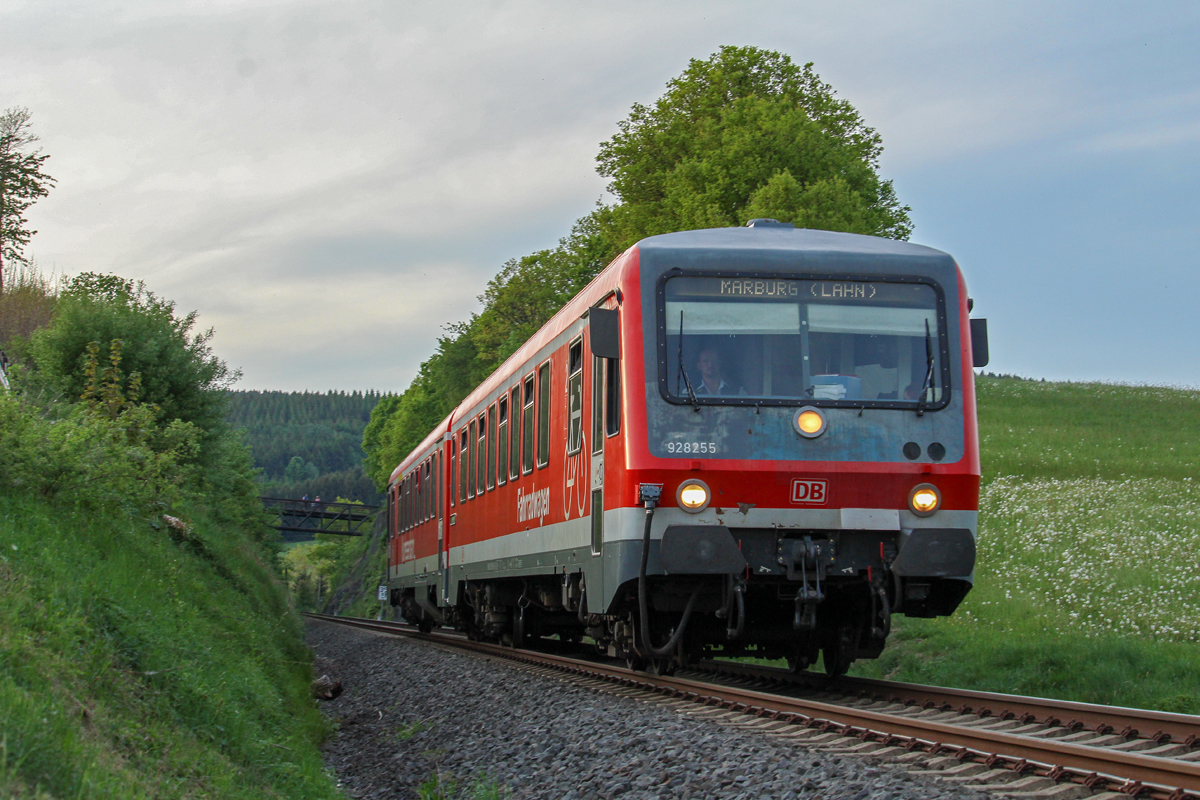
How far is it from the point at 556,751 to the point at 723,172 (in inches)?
989

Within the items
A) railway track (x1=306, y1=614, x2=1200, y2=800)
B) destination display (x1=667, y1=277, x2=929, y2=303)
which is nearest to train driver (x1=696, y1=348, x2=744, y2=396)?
destination display (x1=667, y1=277, x2=929, y2=303)

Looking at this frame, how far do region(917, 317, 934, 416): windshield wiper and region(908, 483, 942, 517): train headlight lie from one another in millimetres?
558

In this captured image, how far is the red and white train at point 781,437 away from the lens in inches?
350

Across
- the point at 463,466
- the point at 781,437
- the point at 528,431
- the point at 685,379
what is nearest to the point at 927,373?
the point at 781,437

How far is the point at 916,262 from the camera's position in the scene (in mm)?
9484

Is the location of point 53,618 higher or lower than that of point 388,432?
lower

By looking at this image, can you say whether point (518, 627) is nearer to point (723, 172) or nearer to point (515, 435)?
point (515, 435)

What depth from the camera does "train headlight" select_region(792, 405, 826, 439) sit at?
9.03 meters

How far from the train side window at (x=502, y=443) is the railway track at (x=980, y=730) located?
4157 mm

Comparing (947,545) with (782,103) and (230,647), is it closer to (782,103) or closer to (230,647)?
(230,647)

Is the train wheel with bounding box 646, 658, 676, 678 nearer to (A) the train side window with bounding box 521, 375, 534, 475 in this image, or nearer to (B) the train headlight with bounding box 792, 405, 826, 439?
(A) the train side window with bounding box 521, 375, 534, 475

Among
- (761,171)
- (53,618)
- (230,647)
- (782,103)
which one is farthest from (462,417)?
(782,103)

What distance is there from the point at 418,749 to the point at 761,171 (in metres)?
23.6

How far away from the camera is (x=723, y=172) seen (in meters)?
31.7
